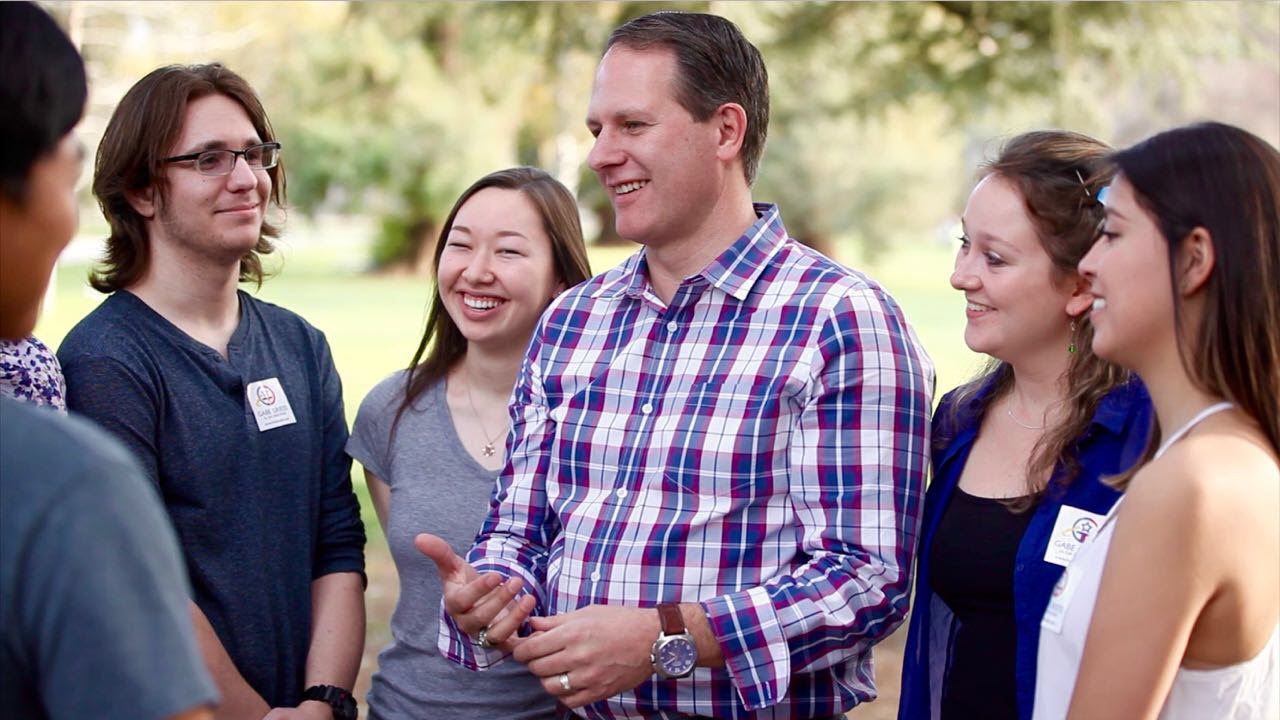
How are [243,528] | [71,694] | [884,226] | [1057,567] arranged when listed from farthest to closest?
[884,226], [243,528], [1057,567], [71,694]

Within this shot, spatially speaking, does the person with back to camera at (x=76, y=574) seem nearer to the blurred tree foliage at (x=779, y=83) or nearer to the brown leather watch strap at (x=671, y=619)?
the brown leather watch strap at (x=671, y=619)

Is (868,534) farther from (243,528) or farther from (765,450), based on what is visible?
(243,528)

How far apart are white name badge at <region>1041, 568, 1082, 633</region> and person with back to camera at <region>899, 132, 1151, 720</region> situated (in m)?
0.38

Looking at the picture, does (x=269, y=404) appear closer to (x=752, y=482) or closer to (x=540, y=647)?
(x=540, y=647)

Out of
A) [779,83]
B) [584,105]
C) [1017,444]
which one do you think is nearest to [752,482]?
[1017,444]

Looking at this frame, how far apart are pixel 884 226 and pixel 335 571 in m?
38.9

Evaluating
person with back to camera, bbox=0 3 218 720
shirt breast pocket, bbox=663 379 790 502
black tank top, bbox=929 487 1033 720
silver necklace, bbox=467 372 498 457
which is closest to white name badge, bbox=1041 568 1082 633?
black tank top, bbox=929 487 1033 720

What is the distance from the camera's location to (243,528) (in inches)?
120

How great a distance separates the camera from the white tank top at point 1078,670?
195 cm

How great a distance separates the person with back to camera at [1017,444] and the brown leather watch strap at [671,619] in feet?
2.03

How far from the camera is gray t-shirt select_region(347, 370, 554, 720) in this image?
3.09 metres

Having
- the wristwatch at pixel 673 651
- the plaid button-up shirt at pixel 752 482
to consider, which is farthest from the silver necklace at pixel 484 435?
the wristwatch at pixel 673 651

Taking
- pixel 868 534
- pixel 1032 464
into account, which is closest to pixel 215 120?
pixel 868 534

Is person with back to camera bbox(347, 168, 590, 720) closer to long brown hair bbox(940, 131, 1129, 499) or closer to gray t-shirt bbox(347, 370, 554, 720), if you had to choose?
gray t-shirt bbox(347, 370, 554, 720)
